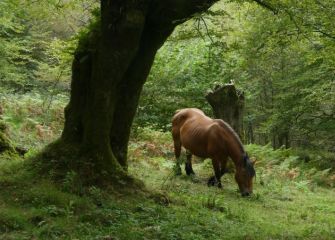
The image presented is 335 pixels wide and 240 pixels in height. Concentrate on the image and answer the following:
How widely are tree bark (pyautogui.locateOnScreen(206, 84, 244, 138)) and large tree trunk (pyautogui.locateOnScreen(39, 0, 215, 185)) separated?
247 inches

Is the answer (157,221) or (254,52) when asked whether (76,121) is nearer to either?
(157,221)

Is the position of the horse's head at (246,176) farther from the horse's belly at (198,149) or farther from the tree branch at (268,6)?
the tree branch at (268,6)

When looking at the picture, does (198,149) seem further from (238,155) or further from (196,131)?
(238,155)

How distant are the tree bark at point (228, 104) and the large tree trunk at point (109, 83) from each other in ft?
20.6

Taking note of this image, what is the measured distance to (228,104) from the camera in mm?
14539

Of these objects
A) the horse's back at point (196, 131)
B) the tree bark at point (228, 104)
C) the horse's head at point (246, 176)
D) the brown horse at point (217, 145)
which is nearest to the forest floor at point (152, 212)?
the horse's head at point (246, 176)

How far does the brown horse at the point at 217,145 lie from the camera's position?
11.1m

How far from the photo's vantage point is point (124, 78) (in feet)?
27.5

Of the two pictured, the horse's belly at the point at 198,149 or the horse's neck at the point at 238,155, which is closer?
the horse's neck at the point at 238,155

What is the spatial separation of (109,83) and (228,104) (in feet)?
24.4

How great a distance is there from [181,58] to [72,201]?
52.0ft

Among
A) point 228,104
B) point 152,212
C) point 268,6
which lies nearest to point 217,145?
point 228,104

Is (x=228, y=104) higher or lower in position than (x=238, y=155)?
higher

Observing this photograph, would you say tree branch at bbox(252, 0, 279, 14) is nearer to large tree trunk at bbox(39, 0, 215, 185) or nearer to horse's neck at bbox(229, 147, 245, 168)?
large tree trunk at bbox(39, 0, 215, 185)
